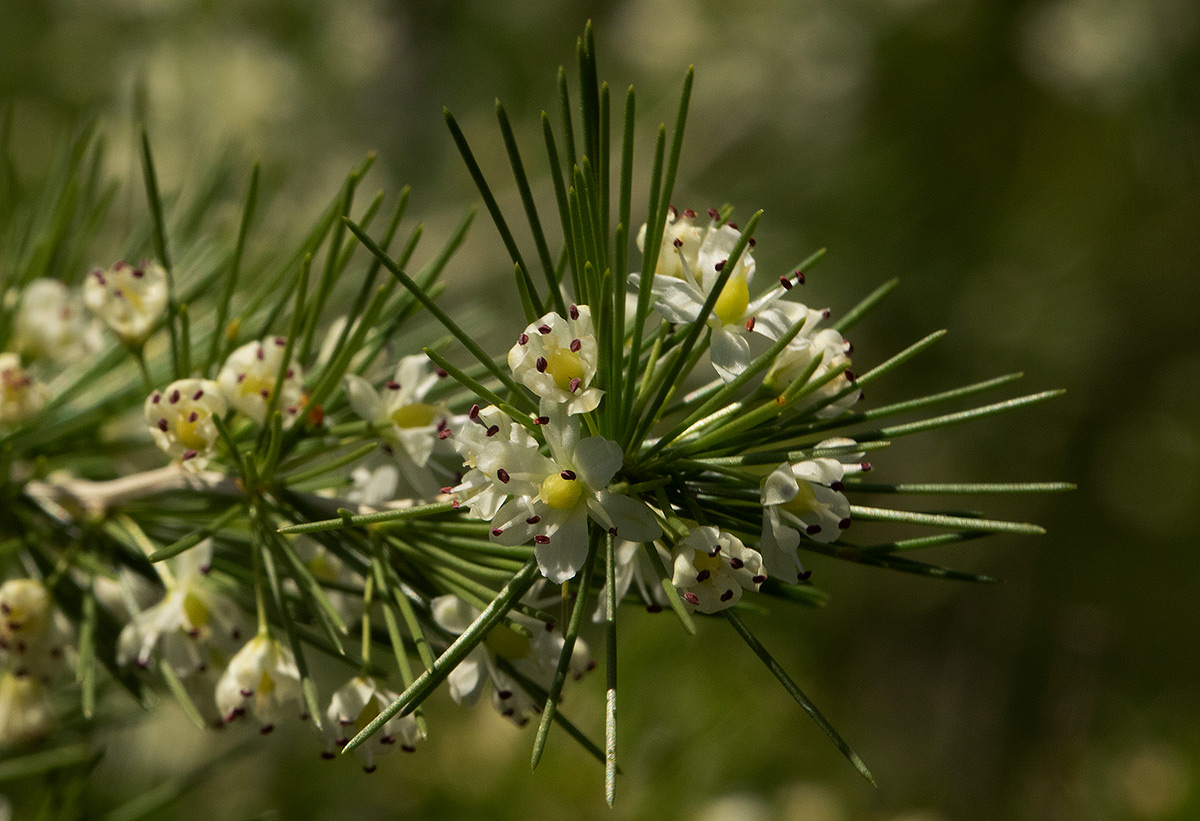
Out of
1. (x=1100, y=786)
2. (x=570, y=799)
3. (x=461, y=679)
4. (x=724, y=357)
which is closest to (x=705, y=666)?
(x=570, y=799)

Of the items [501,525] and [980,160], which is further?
[980,160]

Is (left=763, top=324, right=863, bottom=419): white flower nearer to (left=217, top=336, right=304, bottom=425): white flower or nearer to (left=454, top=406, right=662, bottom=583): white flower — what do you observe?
(left=454, top=406, right=662, bottom=583): white flower

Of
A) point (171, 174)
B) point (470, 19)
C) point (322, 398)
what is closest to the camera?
point (322, 398)

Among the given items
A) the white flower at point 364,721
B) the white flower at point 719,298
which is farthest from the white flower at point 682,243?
the white flower at point 364,721

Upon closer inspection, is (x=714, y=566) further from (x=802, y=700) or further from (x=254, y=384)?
(x=254, y=384)

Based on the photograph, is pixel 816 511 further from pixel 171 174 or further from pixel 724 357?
pixel 171 174

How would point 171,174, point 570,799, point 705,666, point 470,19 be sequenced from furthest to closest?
point 470,19 < point 171,174 < point 705,666 < point 570,799

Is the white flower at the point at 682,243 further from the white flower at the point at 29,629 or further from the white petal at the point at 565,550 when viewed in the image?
the white flower at the point at 29,629

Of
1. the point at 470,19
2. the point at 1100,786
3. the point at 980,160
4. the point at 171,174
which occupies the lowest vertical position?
the point at 1100,786
